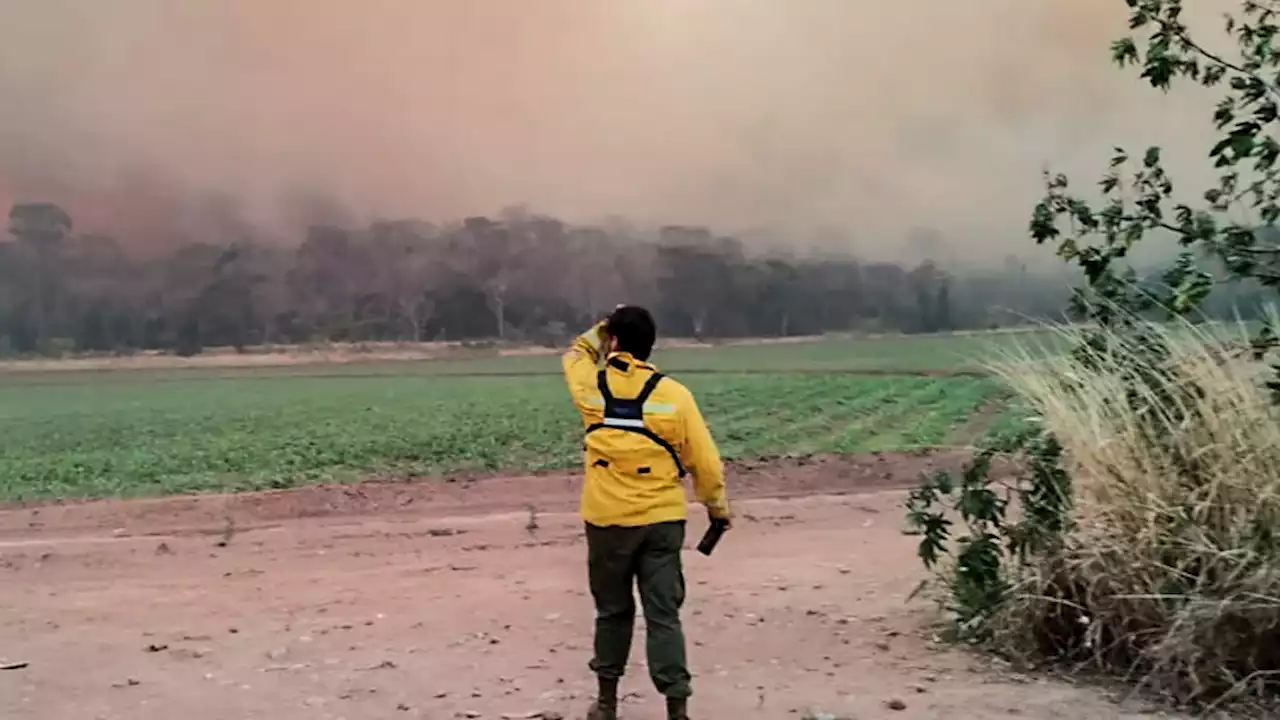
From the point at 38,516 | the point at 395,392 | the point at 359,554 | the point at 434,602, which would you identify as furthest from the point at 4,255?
the point at 434,602

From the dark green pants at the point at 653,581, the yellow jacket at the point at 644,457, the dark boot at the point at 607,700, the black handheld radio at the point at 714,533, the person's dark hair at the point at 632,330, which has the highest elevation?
the person's dark hair at the point at 632,330

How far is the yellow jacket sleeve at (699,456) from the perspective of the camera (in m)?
3.62

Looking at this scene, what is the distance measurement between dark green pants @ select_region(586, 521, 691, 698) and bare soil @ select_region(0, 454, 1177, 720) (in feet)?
1.45

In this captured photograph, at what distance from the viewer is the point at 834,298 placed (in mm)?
11570

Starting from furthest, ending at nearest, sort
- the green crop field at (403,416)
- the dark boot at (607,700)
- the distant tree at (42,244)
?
1. the distant tree at (42,244)
2. the green crop field at (403,416)
3. the dark boot at (607,700)

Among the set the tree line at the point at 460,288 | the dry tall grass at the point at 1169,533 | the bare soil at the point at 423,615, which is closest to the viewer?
the dry tall grass at the point at 1169,533

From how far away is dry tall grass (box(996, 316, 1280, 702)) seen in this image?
4070mm

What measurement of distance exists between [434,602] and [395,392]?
512cm

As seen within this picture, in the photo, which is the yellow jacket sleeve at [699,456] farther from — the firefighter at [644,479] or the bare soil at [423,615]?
the bare soil at [423,615]

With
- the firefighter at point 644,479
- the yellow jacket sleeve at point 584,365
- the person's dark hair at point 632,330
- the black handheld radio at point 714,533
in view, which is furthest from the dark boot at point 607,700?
the person's dark hair at point 632,330

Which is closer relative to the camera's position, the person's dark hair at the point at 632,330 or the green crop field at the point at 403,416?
the person's dark hair at the point at 632,330

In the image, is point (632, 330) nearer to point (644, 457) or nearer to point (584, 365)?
point (584, 365)

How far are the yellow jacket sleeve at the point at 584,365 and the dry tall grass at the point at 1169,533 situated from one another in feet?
6.18

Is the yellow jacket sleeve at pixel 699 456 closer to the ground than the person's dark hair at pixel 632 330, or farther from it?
closer to the ground
